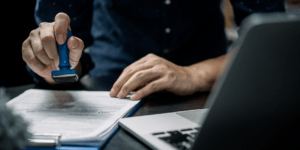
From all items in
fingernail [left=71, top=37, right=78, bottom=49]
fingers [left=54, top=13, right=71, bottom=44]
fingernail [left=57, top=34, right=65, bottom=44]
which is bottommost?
fingernail [left=71, top=37, right=78, bottom=49]

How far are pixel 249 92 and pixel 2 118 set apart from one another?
23 cm

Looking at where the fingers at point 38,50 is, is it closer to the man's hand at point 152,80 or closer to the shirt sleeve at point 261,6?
the man's hand at point 152,80

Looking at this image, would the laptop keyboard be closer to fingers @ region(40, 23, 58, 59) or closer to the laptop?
the laptop

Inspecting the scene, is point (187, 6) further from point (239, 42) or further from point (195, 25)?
point (239, 42)

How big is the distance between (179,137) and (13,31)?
931mm

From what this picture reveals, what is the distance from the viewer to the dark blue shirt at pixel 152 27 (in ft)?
2.79

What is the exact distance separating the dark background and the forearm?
0.67 m

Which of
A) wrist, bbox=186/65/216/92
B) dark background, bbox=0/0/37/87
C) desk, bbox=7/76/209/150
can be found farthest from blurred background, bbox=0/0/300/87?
wrist, bbox=186/65/216/92

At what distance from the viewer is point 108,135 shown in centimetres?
33

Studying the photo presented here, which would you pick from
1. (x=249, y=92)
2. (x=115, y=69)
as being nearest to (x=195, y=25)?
(x=115, y=69)

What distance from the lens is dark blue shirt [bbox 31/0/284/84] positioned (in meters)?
0.85

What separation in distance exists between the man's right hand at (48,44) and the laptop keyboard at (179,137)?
1.03 ft

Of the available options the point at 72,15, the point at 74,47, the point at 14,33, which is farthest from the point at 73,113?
the point at 14,33

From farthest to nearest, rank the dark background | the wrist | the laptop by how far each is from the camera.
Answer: the dark background, the wrist, the laptop
